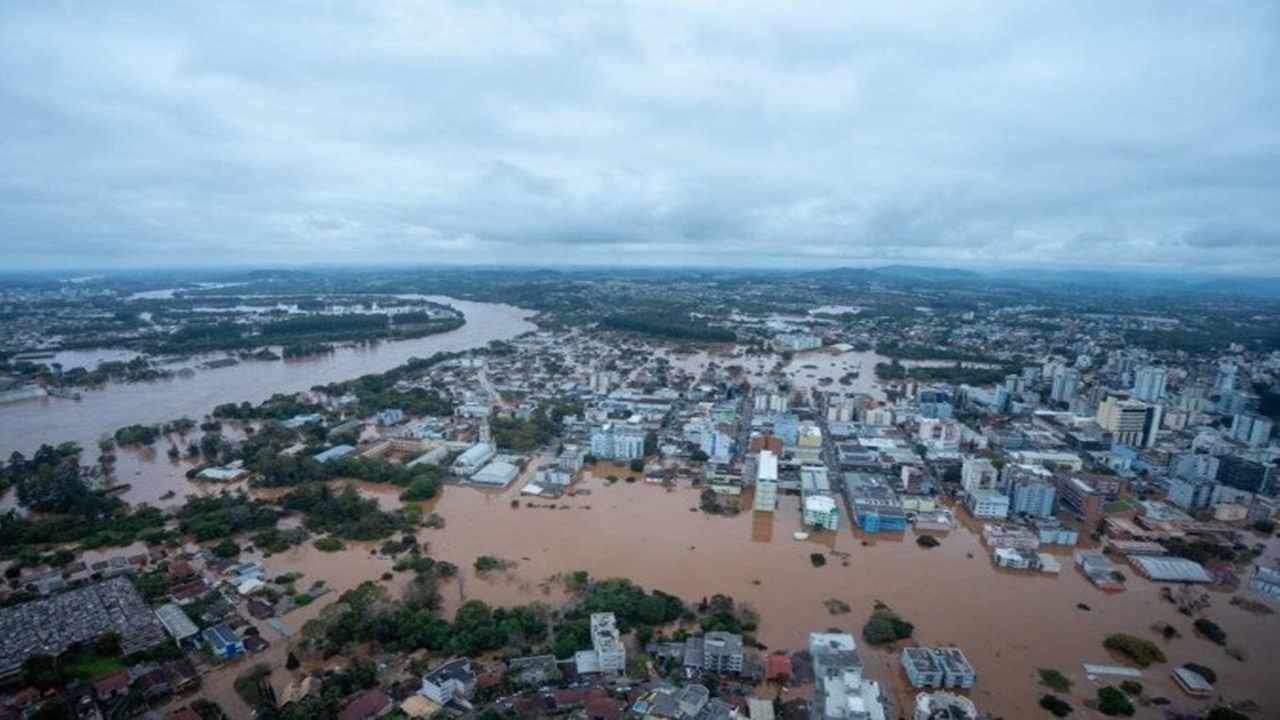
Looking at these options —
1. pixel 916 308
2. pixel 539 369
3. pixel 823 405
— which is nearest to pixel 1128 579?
pixel 823 405

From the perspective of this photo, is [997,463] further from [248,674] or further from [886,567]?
[248,674]

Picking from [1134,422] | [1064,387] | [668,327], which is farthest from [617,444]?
[668,327]

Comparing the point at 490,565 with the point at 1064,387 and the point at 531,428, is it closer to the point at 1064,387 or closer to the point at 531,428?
the point at 531,428

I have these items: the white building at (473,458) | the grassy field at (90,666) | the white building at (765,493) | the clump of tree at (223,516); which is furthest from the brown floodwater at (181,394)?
the white building at (765,493)

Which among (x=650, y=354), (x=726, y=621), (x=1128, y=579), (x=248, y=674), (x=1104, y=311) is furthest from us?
(x=1104, y=311)

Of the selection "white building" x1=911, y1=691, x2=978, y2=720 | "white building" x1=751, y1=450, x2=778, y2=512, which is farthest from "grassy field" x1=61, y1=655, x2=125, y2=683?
"white building" x1=751, y1=450, x2=778, y2=512

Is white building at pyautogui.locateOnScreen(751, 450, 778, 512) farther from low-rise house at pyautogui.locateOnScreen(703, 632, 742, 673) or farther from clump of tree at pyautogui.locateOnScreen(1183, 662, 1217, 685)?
clump of tree at pyautogui.locateOnScreen(1183, 662, 1217, 685)
